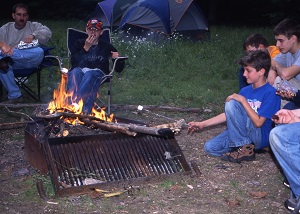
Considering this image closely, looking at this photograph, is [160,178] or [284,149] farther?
[160,178]

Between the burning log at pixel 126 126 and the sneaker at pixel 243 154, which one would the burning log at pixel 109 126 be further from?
the sneaker at pixel 243 154

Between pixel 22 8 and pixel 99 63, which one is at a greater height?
pixel 22 8

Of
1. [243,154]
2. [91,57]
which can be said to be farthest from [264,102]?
[91,57]

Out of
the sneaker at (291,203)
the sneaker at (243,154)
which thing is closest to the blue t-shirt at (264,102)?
the sneaker at (243,154)

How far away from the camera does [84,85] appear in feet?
19.2

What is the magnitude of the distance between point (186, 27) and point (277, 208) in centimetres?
982

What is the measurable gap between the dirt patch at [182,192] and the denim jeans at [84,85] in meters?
A: 0.97

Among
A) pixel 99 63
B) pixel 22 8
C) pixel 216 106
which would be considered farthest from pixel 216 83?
pixel 22 8

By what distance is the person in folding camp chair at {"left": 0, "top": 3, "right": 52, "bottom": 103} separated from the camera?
686 centimetres

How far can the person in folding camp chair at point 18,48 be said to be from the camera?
6.86 meters

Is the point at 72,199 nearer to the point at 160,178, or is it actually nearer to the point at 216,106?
the point at 160,178

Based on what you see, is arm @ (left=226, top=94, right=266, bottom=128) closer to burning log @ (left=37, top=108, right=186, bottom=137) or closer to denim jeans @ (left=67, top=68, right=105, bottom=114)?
burning log @ (left=37, top=108, right=186, bottom=137)

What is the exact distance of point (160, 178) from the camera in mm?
4453

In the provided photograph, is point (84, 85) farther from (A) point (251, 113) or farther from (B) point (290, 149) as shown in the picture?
(B) point (290, 149)
